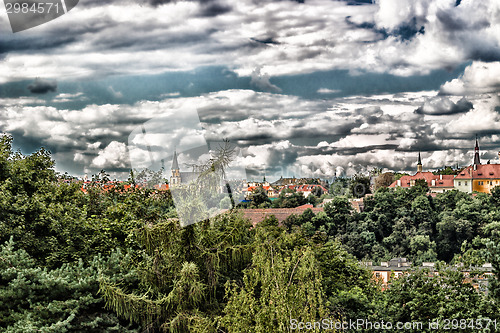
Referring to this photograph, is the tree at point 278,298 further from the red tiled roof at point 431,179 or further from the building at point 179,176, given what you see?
the red tiled roof at point 431,179

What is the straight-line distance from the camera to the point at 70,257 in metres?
9.58

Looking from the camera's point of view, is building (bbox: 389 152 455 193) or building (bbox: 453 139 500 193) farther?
building (bbox: 389 152 455 193)

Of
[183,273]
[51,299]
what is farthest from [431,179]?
[51,299]

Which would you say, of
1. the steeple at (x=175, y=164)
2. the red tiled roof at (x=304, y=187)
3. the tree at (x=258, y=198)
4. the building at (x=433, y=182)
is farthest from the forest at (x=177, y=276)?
the building at (x=433, y=182)

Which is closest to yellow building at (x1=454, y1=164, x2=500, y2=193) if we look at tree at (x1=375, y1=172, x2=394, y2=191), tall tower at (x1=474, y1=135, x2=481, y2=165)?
tall tower at (x1=474, y1=135, x2=481, y2=165)

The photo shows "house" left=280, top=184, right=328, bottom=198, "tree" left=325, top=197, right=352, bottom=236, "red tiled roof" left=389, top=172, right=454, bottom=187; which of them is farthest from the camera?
"red tiled roof" left=389, top=172, right=454, bottom=187

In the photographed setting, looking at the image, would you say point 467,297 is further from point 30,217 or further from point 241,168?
point 30,217

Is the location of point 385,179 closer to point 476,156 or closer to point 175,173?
point 476,156

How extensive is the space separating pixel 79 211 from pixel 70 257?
1097 millimetres

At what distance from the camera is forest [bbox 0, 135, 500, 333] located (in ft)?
20.9

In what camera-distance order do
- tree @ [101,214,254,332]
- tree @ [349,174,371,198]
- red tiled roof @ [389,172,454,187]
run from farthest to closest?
red tiled roof @ [389,172,454,187] < tree @ [349,174,371,198] < tree @ [101,214,254,332]

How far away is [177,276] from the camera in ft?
27.0

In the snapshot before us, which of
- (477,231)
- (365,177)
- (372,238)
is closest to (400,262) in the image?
(372,238)

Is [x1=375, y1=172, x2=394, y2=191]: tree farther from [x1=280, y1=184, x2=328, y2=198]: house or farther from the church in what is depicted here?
[x1=280, y1=184, x2=328, y2=198]: house
